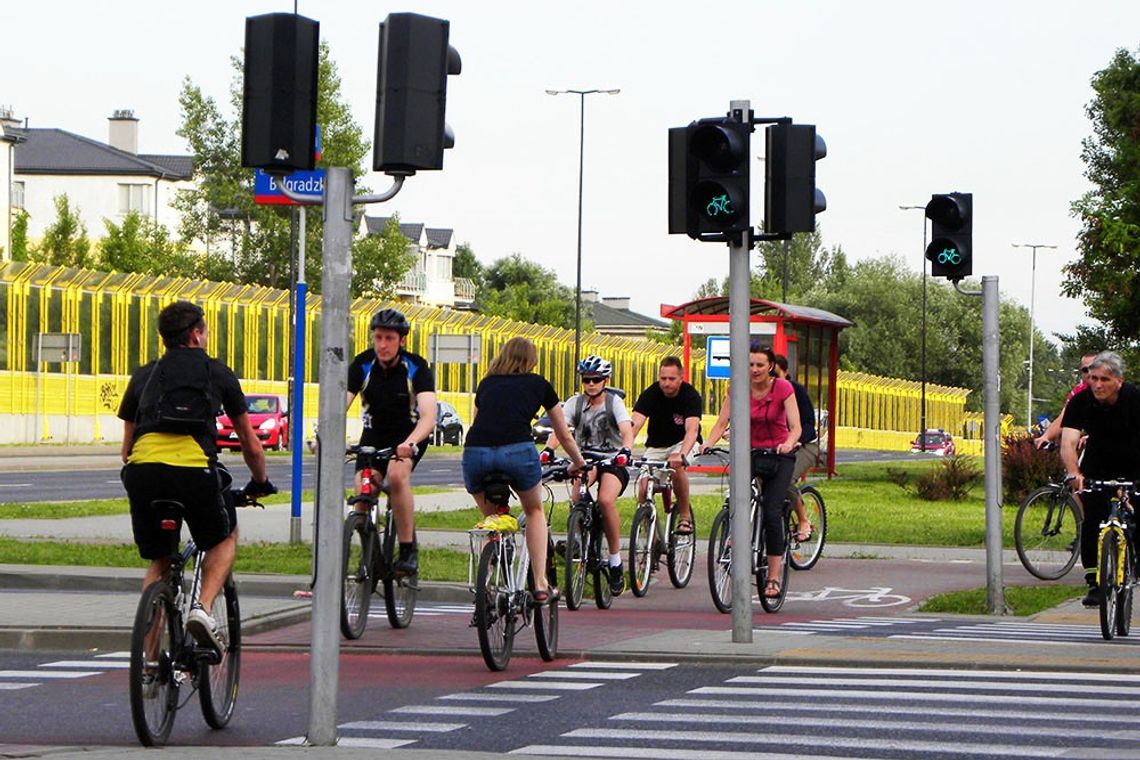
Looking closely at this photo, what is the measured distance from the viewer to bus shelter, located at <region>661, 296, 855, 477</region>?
36938mm

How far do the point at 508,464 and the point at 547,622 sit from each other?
91 centimetres

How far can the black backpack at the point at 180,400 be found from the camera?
8641 mm

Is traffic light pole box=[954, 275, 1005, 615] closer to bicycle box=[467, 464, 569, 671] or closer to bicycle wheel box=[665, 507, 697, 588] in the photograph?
bicycle wheel box=[665, 507, 697, 588]

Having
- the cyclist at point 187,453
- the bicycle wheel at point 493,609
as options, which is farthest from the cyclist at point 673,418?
the cyclist at point 187,453

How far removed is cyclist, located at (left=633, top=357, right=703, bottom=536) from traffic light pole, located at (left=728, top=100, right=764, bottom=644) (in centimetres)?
420

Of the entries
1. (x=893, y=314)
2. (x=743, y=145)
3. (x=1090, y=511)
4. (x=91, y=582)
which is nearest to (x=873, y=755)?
(x=743, y=145)

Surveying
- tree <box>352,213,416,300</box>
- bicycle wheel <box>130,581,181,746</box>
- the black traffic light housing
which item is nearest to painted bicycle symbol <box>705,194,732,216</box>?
the black traffic light housing

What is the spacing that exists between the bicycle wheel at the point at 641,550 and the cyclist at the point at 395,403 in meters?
3.05

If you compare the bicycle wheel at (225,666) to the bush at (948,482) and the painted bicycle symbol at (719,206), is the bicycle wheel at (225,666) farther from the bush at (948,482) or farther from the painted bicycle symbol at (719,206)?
the bush at (948,482)

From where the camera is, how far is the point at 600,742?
8469mm

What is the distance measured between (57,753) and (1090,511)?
7.21 meters

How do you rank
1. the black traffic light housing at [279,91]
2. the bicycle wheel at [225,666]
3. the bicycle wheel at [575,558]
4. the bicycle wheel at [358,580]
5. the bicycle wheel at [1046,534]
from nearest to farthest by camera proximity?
the black traffic light housing at [279,91] → the bicycle wheel at [225,666] → the bicycle wheel at [358,580] → the bicycle wheel at [575,558] → the bicycle wheel at [1046,534]

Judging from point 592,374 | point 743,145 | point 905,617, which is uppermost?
point 743,145

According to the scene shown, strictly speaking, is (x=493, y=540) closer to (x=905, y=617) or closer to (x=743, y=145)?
(x=743, y=145)
